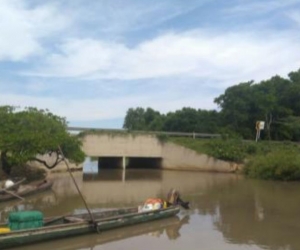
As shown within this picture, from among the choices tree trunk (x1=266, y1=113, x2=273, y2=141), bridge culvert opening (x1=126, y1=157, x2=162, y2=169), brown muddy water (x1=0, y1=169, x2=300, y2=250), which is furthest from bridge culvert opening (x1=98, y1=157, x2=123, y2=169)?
tree trunk (x1=266, y1=113, x2=273, y2=141)

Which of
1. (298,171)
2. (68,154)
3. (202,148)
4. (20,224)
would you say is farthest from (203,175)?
(20,224)

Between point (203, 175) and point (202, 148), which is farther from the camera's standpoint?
point (202, 148)

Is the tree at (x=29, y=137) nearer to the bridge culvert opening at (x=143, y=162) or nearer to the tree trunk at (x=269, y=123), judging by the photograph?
the bridge culvert opening at (x=143, y=162)

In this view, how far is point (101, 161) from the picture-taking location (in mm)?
45281

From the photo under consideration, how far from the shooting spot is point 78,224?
13461mm

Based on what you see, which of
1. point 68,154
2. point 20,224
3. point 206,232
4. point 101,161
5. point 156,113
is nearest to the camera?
point 20,224

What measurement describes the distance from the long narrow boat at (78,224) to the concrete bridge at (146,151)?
21497 millimetres

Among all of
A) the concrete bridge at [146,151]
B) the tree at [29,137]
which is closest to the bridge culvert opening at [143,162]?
the concrete bridge at [146,151]

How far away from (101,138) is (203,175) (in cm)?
933

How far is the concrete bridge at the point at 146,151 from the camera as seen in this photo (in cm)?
3822

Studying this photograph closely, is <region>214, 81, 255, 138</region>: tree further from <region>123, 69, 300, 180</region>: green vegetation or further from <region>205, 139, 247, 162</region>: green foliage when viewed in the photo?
<region>205, 139, 247, 162</region>: green foliage

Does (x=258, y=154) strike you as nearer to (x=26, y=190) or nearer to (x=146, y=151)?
(x=146, y=151)

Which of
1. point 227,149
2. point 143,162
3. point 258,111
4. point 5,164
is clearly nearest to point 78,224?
point 5,164

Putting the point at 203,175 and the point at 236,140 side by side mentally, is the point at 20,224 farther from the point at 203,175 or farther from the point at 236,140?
the point at 236,140
